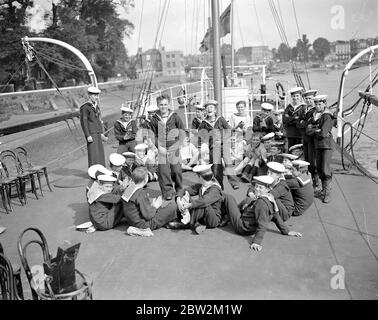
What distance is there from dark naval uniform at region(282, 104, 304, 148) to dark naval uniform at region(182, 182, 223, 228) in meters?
2.88

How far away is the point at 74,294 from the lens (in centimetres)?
279

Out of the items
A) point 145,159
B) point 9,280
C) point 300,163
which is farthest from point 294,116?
point 9,280

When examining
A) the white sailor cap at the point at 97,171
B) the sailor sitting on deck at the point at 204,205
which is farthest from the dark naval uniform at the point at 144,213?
the white sailor cap at the point at 97,171

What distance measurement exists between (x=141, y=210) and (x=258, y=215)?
4.74ft

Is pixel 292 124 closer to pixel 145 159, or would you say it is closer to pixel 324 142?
pixel 324 142

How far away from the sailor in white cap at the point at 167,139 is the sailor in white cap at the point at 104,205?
129 cm

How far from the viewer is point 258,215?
4.73 meters

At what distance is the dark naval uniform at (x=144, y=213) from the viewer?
16.7 feet

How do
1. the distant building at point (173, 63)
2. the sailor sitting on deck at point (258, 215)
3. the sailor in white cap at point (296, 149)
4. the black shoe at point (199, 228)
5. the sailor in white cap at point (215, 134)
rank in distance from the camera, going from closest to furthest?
the sailor sitting on deck at point (258, 215)
the black shoe at point (199, 228)
the sailor in white cap at point (215, 134)
the sailor in white cap at point (296, 149)
the distant building at point (173, 63)

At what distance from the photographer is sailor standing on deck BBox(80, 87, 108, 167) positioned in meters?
7.38

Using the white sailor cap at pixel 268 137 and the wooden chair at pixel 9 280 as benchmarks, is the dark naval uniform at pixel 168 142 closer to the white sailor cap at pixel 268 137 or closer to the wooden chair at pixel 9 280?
the white sailor cap at pixel 268 137
